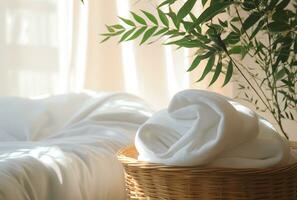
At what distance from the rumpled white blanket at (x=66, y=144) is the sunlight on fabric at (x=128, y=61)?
0.44 metres

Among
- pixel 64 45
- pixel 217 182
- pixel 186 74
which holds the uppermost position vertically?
pixel 64 45

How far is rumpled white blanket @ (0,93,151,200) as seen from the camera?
114 centimetres

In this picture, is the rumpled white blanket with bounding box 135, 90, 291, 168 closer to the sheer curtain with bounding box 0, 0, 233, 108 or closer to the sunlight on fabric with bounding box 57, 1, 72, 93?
the sheer curtain with bounding box 0, 0, 233, 108

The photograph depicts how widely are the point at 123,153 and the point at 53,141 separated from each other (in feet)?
1.11

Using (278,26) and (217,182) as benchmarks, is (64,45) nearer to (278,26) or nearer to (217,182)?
(278,26)

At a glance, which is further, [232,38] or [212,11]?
[232,38]

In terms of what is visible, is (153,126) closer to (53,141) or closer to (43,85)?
(53,141)

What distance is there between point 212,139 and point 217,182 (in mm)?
91

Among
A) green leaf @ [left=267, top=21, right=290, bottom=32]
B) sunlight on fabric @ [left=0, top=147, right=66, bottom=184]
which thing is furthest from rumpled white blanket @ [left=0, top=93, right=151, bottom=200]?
green leaf @ [left=267, top=21, right=290, bottom=32]

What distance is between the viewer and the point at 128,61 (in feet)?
7.41

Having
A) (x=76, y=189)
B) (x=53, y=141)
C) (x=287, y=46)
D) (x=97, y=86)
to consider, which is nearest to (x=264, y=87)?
(x=97, y=86)

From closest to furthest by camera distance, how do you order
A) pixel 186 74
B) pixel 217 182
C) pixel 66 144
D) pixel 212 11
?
1. pixel 217 182
2. pixel 212 11
3. pixel 66 144
4. pixel 186 74

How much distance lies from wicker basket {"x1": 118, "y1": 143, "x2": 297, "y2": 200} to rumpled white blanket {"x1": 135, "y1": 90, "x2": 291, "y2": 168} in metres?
0.02

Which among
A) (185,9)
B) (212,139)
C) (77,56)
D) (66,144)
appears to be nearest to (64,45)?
(77,56)
